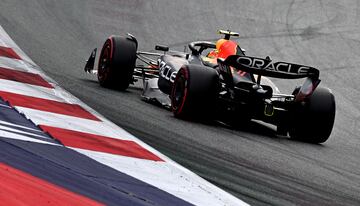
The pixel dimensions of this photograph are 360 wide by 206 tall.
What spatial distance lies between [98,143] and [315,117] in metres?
3.68

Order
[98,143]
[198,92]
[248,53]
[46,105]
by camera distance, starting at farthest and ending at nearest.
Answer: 1. [248,53]
2. [198,92]
3. [46,105]
4. [98,143]

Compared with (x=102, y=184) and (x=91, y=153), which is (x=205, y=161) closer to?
(x=91, y=153)

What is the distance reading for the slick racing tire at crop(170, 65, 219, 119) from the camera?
28.3ft

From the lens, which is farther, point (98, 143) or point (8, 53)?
point (8, 53)

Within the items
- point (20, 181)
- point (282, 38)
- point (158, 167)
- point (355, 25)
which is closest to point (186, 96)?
point (158, 167)

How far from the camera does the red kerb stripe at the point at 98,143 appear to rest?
5625mm

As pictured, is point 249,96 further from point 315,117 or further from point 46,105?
Answer: point 46,105

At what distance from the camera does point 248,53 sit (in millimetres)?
14562

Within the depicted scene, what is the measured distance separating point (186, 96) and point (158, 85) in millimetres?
1438

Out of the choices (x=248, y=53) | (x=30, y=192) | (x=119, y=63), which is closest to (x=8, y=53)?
(x=119, y=63)

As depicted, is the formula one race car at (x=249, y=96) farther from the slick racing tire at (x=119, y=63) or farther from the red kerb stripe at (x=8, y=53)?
the red kerb stripe at (x=8, y=53)

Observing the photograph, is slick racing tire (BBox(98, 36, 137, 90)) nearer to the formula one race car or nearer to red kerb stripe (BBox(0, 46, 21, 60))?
the formula one race car

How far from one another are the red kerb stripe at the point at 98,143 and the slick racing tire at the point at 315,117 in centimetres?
321

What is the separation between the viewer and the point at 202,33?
51.6 ft
